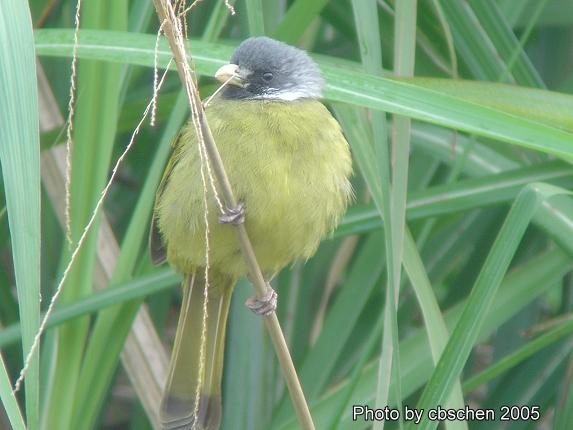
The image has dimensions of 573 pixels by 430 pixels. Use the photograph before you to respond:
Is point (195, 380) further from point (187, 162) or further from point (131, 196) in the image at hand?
point (131, 196)

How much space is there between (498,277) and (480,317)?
8 cm

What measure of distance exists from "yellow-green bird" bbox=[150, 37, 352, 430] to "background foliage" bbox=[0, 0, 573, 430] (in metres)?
0.08

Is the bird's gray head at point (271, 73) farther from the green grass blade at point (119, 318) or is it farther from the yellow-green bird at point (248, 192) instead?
the green grass blade at point (119, 318)

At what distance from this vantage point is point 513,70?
2402 mm

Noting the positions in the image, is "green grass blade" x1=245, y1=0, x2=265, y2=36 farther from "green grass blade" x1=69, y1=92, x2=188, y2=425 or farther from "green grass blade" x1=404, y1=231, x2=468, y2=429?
"green grass blade" x1=404, y1=231, x2=468, y2=429

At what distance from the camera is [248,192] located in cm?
206

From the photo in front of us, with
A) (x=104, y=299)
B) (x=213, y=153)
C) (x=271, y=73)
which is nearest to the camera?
(x=213, y=153)

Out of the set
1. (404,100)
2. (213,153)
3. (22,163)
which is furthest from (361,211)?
(22,163)

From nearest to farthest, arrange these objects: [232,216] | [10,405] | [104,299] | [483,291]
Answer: [10,405] → [483,291] → [232,216] → [104,299]

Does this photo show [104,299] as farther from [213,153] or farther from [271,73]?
[213,153]

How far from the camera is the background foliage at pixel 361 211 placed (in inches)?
62.7

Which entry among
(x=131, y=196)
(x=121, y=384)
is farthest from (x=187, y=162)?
(x=121, y=384)

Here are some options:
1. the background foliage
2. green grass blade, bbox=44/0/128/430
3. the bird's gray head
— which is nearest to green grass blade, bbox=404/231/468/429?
the background foliage

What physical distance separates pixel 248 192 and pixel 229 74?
26 centimetres
